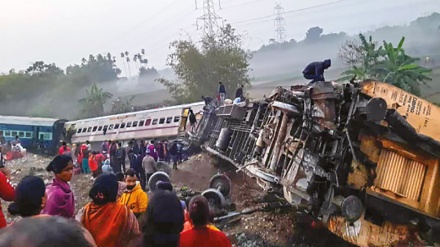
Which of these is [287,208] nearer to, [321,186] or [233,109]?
[321,186]

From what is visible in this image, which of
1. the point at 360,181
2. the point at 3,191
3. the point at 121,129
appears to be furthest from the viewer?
the point at 121,129

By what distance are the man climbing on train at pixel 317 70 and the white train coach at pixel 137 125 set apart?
10731 mm

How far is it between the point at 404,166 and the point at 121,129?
64.2ft

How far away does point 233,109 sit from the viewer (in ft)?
38.3

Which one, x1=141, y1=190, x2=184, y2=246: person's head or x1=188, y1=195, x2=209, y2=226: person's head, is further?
x1=188, y1=195, x2=209, y2=226: person's head

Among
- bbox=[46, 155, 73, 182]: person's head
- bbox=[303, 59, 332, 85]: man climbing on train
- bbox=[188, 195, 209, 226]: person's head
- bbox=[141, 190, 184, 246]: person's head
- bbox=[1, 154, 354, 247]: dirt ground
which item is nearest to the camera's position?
bbox=[141, 190, 184, 246]: person's head

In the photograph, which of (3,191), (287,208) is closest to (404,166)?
(287,208)

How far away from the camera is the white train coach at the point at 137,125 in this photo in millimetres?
20281

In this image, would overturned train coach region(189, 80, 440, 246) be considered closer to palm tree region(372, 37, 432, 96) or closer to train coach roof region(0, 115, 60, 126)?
palm tree region(372, 37, 432, 96)

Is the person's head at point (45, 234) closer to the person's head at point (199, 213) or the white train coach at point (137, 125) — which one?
the person's head at point (199, 213)

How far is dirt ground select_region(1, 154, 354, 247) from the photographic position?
760 cm

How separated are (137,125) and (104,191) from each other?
65.5ft

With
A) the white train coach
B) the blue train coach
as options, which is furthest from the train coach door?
the blue train coach

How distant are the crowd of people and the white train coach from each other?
13891mm
